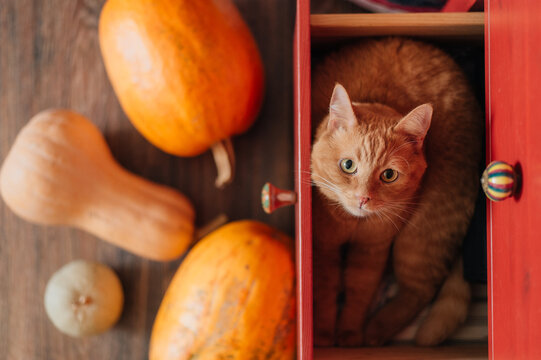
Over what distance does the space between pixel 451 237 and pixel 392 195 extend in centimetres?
19

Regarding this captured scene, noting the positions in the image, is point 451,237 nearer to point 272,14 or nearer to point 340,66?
point 340,66

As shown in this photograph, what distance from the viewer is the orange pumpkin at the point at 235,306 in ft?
2.76

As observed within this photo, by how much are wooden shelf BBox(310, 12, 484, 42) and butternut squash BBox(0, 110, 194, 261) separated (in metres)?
0.52

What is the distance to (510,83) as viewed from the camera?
62 cm

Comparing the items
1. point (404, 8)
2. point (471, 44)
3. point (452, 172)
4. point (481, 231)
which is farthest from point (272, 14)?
point (481, 231)

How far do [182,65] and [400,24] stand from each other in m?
0.42

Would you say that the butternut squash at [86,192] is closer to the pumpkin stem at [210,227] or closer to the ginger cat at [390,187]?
the pumpkin stem at [210,227]

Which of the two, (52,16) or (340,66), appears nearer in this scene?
(340,66)

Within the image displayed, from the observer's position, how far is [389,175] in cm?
77

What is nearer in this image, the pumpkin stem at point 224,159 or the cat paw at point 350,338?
the cat paw at point 350,338

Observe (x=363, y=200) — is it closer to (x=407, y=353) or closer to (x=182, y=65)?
(x=407, y=353)

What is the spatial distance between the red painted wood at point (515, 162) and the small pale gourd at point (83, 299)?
0.78 metres

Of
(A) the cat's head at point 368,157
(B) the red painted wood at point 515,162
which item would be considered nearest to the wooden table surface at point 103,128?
(A) the cat's head at point 368,157

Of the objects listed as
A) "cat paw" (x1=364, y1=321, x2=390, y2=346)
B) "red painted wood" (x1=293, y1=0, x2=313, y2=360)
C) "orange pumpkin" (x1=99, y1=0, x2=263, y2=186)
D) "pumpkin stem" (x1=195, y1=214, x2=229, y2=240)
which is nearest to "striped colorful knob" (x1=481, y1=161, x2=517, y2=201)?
"red painted wood" (x1=293, y1=0, x2=313, y2=360)
